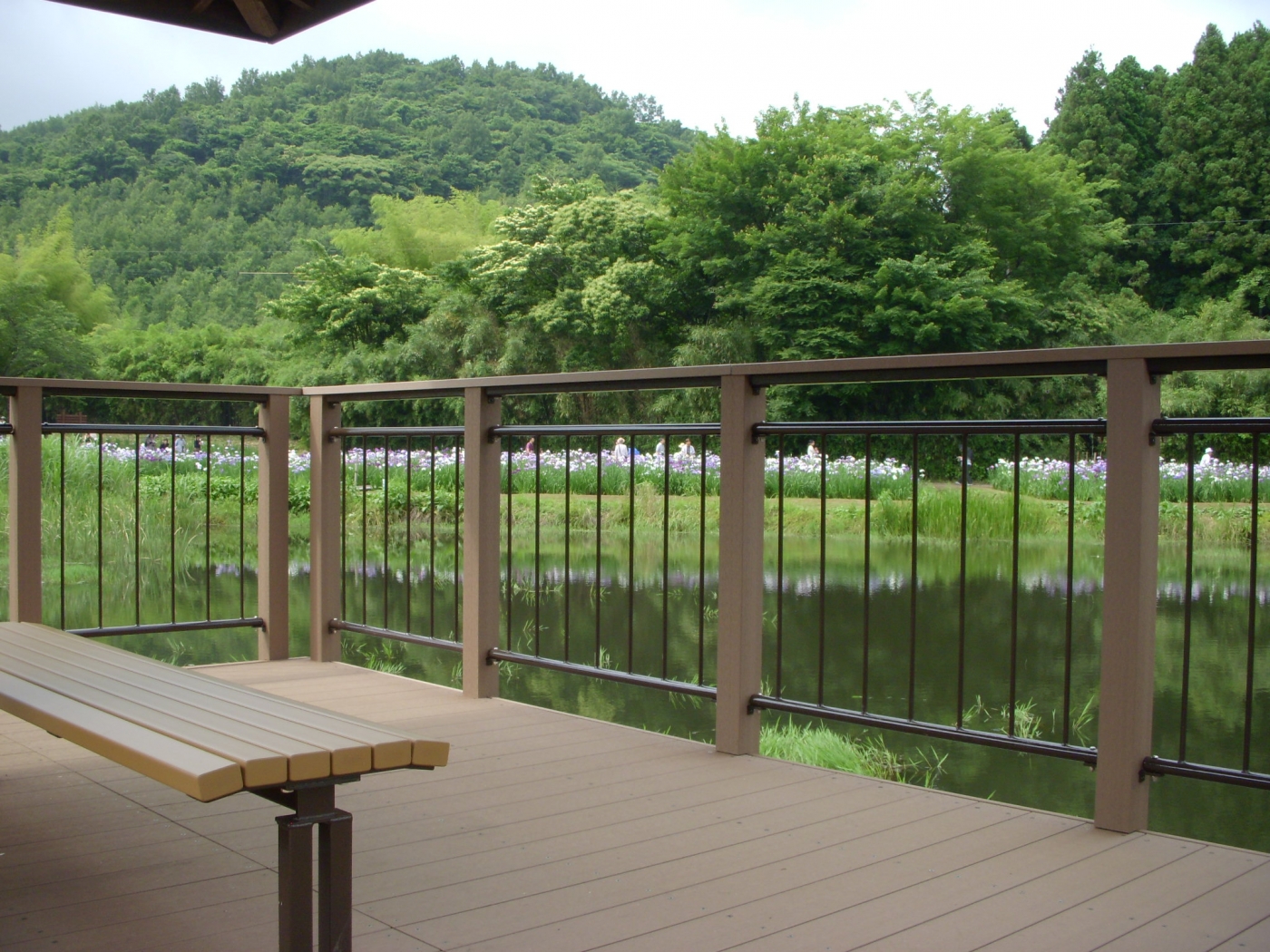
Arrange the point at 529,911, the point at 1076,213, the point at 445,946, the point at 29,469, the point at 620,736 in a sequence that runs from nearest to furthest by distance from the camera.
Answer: the point at 445,946, the point at 529,911, the point at 620,736, the point at 29,469, the point at 1076,213

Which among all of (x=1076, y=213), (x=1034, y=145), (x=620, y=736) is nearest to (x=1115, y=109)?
(x=1034, y=145)

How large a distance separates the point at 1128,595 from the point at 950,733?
533 mm

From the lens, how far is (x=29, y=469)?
3.55m

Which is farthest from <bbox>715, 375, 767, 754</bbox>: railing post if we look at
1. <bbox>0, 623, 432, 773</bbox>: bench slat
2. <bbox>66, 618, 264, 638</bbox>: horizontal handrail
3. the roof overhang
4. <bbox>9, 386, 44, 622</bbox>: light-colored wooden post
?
<bbox>9, 386, 44, 622</bbox>: light-colored wooden post

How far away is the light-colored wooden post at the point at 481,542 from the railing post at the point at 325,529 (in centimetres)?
80

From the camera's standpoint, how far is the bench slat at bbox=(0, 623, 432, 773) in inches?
55.9

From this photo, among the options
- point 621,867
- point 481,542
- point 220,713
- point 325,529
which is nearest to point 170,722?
point 220,713

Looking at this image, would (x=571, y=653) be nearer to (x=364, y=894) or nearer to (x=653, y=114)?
(x=364, y=894)

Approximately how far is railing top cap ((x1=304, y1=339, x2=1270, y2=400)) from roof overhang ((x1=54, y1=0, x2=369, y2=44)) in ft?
4.12

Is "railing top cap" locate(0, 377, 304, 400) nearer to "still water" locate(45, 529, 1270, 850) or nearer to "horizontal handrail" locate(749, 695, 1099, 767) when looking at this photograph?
"still water" locate(45, 529, 1270, 850)

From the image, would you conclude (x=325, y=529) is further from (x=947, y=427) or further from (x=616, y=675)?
(x=947, y=427)

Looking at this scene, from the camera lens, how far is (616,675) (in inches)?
126

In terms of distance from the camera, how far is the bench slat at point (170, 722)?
1.31m

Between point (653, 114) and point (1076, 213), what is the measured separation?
1982cm
